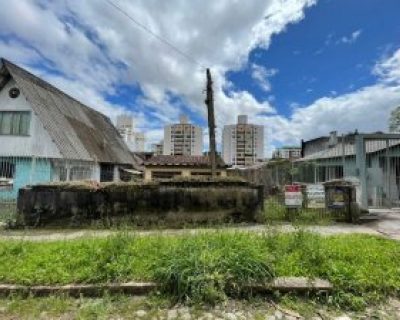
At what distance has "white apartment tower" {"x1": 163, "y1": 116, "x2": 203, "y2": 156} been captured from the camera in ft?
171

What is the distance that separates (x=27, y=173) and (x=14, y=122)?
3368 mm

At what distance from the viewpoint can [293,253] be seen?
4750mm

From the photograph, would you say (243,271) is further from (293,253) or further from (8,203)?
(8,203)

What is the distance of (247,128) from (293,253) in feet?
195

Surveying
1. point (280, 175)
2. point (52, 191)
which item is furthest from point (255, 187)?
point (280, 175)

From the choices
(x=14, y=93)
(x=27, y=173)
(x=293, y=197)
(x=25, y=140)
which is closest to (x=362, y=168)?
(x=293, y=197)

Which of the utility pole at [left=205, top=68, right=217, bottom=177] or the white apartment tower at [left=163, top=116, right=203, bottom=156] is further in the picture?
the white apartment tower at [left=163, top=116, right=203, bottom=156]

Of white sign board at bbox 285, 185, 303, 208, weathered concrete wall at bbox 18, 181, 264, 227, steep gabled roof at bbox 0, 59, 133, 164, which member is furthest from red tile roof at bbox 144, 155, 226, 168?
weathered concrete wall at bbox 18, 181, 264, 227

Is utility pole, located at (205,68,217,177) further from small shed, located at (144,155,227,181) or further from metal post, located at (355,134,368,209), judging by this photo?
small shed, located at (144,155,227,181)

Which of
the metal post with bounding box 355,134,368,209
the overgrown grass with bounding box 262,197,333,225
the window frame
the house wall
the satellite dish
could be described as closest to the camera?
the overgrown grass with bounding box 262,197,333,225

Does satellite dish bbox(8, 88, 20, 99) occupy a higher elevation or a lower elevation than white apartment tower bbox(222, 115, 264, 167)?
lower

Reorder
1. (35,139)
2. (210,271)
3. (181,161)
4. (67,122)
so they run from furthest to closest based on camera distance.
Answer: (181,161), (67,122), (35,139), (210,271)

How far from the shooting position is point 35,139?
15547 millimetres

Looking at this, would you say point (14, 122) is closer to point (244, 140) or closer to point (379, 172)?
point (379, 172)
